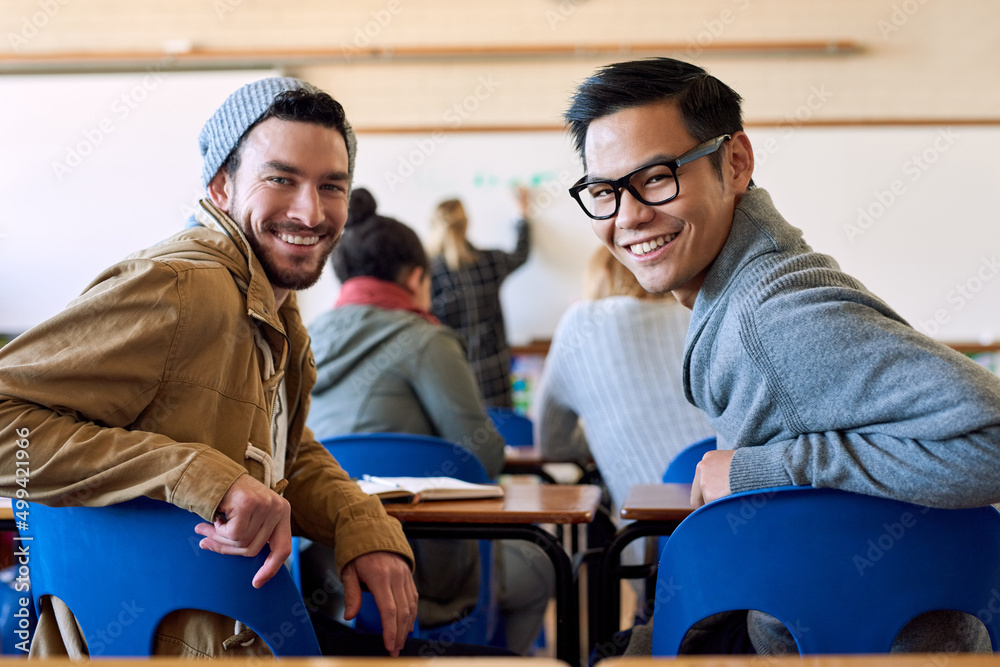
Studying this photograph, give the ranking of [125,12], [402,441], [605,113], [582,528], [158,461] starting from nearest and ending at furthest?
1. [158,461]
2. [605,113]
3. [402,441]
4. [582,528]
5. [125,12]

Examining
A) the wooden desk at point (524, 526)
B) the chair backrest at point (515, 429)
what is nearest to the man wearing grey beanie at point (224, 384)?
the wooden desk at point (524, 526)

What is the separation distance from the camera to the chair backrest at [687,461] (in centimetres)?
167

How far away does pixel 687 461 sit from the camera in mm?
1718

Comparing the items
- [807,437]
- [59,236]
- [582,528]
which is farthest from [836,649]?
[59,236]

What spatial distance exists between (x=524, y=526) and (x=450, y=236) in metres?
2.47

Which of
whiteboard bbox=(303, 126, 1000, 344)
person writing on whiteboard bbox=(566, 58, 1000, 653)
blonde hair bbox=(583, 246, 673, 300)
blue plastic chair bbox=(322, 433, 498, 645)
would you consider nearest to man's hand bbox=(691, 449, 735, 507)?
person writing on whiteboard bbox=(566, 58, 1000, 653)

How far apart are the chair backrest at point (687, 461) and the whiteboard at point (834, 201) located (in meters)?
2.52

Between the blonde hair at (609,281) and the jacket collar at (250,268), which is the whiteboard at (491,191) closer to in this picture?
the blonde hair at (609,281)

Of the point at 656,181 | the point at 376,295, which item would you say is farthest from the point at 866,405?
the point at 376,295

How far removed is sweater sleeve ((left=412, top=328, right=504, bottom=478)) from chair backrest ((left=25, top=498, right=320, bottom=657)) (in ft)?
3.32

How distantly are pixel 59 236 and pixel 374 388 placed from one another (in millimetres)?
2982

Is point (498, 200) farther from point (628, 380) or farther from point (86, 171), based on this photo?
point (628, 380)

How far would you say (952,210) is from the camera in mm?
4047

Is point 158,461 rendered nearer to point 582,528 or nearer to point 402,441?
point 402,441
